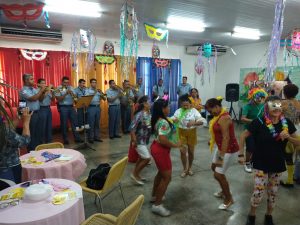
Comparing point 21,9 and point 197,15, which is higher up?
point 197,15

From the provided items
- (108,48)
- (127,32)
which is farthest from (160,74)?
(127,32)

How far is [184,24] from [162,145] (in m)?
4.21

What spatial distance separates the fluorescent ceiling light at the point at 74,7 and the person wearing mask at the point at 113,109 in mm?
2210

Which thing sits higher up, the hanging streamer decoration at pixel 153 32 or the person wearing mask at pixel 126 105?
the hanging streamer decoration at pixel 153 32

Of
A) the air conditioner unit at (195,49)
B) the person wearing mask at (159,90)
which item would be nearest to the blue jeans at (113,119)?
the person wearing mask at (159,90)

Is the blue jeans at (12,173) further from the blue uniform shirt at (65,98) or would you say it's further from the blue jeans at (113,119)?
the blue jeans at (113,119)

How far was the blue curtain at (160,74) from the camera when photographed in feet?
28.3

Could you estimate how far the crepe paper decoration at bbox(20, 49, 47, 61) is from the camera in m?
6.59

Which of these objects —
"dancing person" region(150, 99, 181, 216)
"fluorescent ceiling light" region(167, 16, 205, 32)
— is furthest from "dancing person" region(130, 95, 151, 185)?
"fluorescent ceiling light" region(167, 16, 205, 32)

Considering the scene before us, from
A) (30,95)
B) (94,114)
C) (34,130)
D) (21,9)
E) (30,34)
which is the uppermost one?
(30,34)

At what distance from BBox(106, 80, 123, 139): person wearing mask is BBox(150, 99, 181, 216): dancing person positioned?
3985 millimetres

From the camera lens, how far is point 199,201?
10.4 feet

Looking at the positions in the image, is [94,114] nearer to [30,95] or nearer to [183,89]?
[30,95]

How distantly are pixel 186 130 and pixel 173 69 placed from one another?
5.91 m
